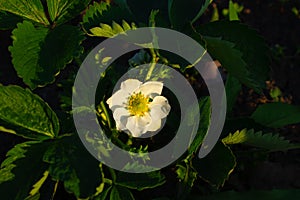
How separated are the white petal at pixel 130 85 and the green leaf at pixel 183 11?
0.50 ft

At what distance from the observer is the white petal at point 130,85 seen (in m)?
1.19

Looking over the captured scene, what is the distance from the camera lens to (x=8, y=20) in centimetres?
119

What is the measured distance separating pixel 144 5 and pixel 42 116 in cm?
37

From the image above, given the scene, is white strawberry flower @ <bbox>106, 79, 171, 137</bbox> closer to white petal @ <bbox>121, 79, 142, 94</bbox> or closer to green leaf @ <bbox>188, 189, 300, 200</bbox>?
white petal @ <bbox>121, 79, 142, 94</bbox>

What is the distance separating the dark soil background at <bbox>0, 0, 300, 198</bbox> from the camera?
157cm

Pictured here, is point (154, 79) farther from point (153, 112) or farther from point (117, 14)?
point (117, 14)

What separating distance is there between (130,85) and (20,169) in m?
0.31

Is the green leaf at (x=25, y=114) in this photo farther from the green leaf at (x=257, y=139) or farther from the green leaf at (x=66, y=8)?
the green leaf at (x=257, y=139)

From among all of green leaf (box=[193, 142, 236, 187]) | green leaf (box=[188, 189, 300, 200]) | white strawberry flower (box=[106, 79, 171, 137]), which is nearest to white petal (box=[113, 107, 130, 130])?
white strawberry flower (box=[106, 79, 171, 137])

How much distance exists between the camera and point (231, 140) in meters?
1.29

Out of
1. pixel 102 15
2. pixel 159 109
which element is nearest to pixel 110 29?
pixel 102 15

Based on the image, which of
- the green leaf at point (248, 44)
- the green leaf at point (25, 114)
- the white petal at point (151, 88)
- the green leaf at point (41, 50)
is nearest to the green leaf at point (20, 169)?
the green leaf at point (25, 114)

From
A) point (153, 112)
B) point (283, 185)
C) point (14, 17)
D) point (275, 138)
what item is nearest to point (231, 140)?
point (275, 138)

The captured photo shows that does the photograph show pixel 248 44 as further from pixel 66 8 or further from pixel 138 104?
pixel 66 8
